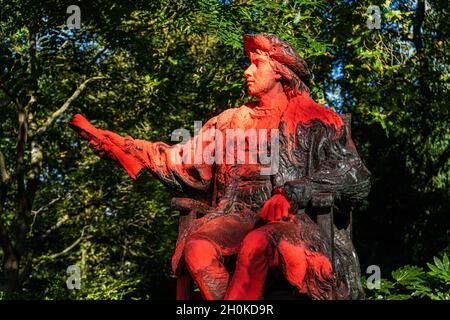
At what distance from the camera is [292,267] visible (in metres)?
4.03

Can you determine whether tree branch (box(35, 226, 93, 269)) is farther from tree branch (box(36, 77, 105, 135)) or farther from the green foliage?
the green foliage

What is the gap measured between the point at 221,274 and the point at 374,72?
24.8ft

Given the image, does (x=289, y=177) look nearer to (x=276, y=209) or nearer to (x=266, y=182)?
(x=266, y=182)

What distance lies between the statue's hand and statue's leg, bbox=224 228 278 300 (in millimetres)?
174

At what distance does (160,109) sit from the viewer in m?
13.2

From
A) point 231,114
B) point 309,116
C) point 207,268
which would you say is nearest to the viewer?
point 207,268

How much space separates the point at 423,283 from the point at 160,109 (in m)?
6.54

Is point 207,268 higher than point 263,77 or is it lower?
lower

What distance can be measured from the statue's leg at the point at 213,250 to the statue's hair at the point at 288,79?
0.89 metres

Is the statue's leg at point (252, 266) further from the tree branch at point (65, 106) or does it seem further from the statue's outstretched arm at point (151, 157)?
the tree branch at point (65, 106)

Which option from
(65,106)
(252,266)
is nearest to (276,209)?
(252,266)

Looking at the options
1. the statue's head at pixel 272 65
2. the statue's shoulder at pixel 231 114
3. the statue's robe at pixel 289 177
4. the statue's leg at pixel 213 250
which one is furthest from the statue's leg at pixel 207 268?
the statue's head at pixel 272 65

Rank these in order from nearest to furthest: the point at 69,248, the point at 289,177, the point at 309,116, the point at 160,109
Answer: the point at 289,177 < the point at 309,116 < the point at 160,109 < the point at 69,248

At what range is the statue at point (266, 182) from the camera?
4.09 metres
